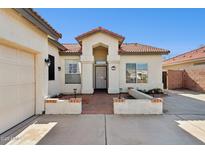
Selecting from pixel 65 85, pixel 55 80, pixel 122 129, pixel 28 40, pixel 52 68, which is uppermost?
pixel 28 40

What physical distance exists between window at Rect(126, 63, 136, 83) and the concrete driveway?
761 cm

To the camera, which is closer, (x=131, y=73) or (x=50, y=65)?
(x=50, y=65)

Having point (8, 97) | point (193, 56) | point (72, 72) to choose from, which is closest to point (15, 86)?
point (8, 97)

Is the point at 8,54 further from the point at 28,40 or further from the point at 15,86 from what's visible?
the point at 15,86

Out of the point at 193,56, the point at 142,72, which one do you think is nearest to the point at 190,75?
the point at 193,56

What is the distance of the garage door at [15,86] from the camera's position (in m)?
5.19

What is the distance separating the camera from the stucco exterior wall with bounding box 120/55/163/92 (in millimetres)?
14883

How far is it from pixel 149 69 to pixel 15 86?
39.5ft

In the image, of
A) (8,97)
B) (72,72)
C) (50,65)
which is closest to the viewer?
(8,97)

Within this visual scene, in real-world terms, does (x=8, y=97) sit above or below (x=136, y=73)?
below

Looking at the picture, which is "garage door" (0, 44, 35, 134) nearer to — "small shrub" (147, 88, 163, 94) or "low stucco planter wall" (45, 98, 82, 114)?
"low stucco planter wall" (45, 98, 82, 114)

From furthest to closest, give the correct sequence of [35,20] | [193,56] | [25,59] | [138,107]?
1. [193,56]
2. [138,107]
3. [25,59]
4. [35,20]

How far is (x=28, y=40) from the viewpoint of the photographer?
632 centimetres
